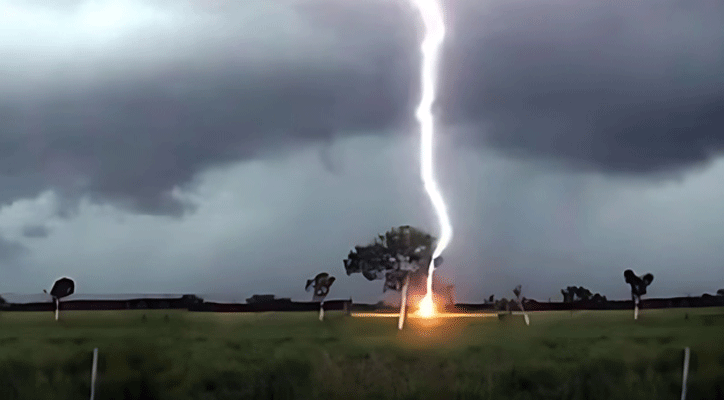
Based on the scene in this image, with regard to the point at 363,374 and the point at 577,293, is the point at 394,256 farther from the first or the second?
the point at 363,374

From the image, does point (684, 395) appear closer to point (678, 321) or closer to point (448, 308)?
point (678, 321)

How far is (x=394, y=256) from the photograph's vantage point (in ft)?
429

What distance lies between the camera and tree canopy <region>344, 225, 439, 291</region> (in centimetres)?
12781

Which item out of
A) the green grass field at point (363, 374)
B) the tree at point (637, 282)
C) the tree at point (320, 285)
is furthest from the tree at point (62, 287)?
the green grass field at point (363, 374)

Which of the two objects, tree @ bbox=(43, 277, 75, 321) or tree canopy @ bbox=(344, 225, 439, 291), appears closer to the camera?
tree @ bbox=(43, 277, 75, 321)

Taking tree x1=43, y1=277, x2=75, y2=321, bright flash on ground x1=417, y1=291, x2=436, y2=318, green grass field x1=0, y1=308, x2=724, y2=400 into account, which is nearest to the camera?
green grass field x1=0, y1=308, x2=724, y2=400

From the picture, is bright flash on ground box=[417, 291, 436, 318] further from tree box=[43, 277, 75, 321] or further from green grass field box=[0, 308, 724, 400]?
green grass field box=[0, 308, 724, 400]

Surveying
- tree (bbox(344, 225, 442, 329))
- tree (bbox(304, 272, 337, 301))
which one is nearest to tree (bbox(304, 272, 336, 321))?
tree (bbox(304, 272, 337, 301))

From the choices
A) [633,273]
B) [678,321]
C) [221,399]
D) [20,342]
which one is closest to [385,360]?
[221,399]

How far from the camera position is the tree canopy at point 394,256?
128 meters

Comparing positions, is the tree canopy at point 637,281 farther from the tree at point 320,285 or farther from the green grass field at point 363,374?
the green grass field at point 363,374

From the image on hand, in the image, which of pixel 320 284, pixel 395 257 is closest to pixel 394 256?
pixel 395 257

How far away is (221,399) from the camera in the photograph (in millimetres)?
30656

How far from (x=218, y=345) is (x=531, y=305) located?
72.7m
